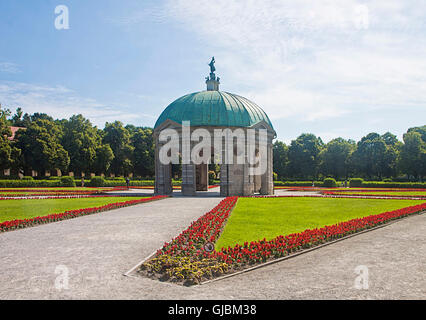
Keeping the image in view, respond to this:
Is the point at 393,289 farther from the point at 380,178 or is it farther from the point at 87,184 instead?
the point at 380,178

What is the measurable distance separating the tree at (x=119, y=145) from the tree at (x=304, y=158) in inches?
1589

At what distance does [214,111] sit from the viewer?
3988 centimetres

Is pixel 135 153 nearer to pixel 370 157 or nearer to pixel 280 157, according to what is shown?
pixel 280 157

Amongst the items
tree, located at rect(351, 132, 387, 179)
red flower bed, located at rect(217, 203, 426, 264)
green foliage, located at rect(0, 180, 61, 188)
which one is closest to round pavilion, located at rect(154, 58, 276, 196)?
green foliage, located at rect(0, 180, 61, 188)

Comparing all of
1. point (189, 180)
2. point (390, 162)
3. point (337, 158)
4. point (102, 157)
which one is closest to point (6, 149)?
point (102, 157)

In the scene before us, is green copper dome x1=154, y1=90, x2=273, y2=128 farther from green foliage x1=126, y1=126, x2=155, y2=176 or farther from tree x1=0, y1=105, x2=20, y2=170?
green foliage x1=126, y1=126, x2=155, y2=176

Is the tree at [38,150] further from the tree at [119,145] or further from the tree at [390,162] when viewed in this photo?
the tree at [390,162]

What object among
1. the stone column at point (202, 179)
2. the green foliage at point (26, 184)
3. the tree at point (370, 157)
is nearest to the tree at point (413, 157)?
the tree at point (370, 157)

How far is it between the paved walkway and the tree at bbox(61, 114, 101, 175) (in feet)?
196

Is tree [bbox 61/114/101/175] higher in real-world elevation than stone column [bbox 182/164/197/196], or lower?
higher

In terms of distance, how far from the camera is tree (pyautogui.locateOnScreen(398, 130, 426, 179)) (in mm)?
66875

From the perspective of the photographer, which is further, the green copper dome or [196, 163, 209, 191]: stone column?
[196, 163, 209, 191]: stone column

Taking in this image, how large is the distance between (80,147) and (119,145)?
1117 cm

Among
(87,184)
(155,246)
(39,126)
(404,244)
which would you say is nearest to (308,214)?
(404,244)
